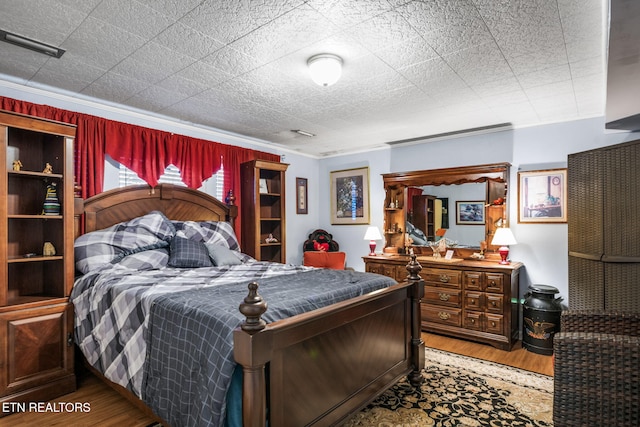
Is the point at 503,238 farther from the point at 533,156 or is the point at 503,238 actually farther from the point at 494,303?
the point at 533,156

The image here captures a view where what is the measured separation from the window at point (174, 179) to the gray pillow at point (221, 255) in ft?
3.29

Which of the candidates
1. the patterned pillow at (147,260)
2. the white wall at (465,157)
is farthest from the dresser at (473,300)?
the patterned pillow at (147,260)

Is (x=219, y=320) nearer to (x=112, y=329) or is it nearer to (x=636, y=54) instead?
(x=112, y=329)

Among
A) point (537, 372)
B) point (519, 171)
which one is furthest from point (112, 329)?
point (519, 171)

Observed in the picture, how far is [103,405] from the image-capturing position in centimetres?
250

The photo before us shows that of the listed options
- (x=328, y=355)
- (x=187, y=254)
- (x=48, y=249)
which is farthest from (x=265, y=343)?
(x=48, y=249)

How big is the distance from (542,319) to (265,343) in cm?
322

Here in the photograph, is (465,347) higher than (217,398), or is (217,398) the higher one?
(217,398)

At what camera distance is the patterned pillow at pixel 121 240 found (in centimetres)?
298

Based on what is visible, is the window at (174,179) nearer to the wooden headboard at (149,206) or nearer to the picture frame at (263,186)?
the wooden headboard at (149,206)

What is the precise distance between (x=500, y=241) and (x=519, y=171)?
89 cm

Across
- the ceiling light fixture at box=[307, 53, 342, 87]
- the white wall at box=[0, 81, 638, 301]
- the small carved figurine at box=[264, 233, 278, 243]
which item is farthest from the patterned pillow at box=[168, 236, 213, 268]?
the ceiling light fixture at box=[307, 53, 342, 87]

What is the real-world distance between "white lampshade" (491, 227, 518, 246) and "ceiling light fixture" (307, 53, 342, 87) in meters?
2.64

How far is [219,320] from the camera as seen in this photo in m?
1.66
